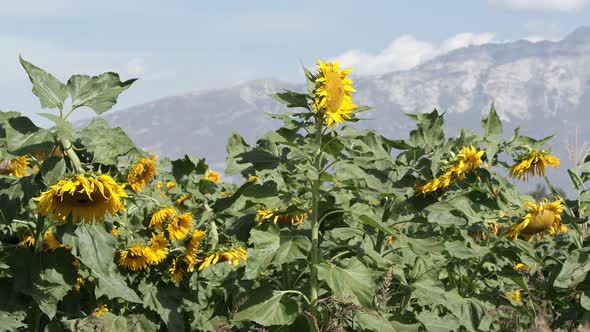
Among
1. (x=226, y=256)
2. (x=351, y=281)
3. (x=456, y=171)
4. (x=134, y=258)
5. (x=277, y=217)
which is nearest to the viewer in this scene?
(x=351, y=281)

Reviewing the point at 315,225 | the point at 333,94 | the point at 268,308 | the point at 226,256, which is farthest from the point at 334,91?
the point at 226,256

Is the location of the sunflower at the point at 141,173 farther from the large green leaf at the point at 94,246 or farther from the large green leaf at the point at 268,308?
the large green leaf at the point at 268,308

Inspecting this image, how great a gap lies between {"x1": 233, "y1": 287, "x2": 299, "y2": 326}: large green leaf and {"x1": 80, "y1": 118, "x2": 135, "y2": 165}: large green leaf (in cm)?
90

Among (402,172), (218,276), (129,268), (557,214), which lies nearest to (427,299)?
(402,172)

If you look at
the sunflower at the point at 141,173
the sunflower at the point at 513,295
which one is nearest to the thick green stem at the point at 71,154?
the sunflower at the point at 141,173

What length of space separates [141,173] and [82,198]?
2.71m

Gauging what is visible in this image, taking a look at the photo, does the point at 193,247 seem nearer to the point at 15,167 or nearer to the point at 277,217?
the point at 277,217

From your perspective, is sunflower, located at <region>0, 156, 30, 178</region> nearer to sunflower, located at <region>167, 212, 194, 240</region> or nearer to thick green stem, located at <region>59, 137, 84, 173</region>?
sunflower, located at <region>167, 212, 194, 240</region>

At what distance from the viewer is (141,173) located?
19.4ft

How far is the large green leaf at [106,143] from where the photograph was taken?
3.21m

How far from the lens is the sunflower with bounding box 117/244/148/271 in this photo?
4504 mm

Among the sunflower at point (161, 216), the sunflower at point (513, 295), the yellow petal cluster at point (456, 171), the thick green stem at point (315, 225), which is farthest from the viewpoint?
the sunflower at point (513, 295)

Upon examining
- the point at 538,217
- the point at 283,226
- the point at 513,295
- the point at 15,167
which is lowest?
the point at 513,295

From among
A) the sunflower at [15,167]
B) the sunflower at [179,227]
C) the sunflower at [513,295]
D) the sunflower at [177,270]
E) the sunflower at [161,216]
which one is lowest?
the sunflower at [513,295]
